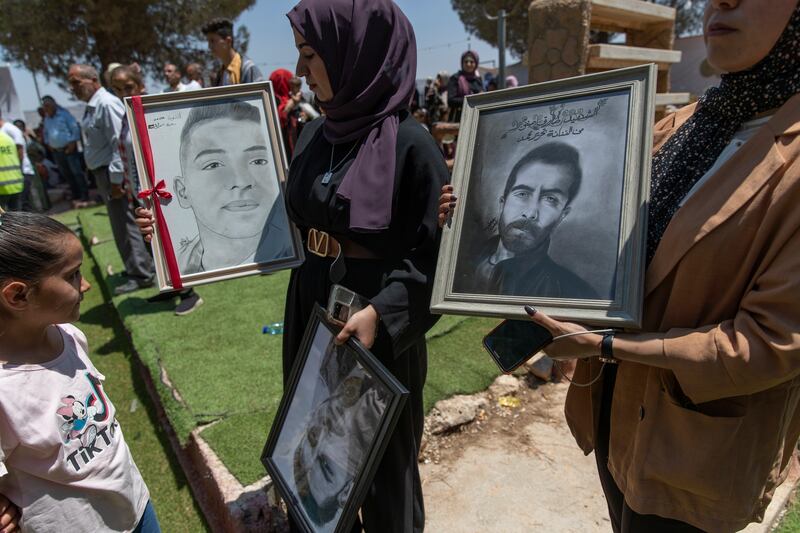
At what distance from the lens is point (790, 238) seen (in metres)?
1.02

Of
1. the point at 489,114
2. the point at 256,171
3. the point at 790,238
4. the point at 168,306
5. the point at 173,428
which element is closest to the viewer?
the point at 790,238

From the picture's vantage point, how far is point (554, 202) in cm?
136

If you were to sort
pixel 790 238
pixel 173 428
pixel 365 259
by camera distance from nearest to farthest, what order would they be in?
pixel 790 238, pixel 365 259, pixel 173 428

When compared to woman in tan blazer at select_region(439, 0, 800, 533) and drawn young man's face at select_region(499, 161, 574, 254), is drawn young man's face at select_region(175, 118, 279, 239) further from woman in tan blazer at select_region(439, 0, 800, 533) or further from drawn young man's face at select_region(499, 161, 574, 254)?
woman in tan blazer at select_region(439, 0, 800, 533)

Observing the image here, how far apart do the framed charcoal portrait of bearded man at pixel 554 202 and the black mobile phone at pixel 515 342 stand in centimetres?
10

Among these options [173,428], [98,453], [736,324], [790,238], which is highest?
[790,238]

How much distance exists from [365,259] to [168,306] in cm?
388

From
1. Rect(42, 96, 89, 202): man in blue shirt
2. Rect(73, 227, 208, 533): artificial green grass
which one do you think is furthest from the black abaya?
Rect(42, 96, 89, 202): man in blue shirt

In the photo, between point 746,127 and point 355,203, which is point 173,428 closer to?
point 355,203

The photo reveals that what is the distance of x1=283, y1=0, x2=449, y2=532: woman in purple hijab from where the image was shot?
1585mm

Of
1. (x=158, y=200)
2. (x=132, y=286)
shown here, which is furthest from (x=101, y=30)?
(x=158, y=200)

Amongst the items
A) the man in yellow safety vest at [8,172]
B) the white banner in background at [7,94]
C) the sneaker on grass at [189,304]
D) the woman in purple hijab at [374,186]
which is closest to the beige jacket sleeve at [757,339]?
the woman in purple hijab at [374,186]

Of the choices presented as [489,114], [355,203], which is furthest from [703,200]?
[355,203]

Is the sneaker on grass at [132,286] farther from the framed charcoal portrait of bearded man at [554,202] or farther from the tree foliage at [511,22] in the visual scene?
the tree foliage at [511,22]
